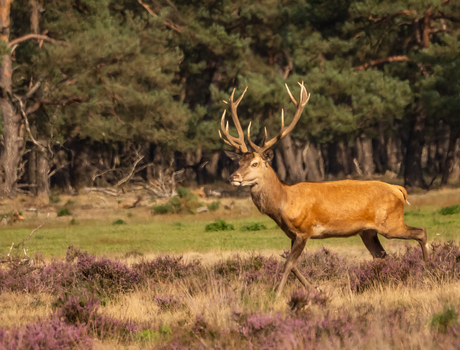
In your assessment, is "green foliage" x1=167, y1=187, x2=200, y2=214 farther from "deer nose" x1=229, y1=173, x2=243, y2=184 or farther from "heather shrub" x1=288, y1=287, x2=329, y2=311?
"heather shrub" x1=288, y1=287, x2=329, y2=311

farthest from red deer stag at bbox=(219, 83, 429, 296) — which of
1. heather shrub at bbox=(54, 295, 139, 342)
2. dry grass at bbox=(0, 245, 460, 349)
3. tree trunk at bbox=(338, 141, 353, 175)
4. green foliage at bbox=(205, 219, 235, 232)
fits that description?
tree trunk at bbox=(338, 141, 353, 175)

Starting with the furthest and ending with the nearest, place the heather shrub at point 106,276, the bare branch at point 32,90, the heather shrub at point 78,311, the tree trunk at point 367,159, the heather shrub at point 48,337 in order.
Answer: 1. the tree trunk at point 367,159
2. the bare branch at point 32,90
3. the heather shrub at point 106,276
4. the heather shrub at point 78,311
5. the heather shrub at point 48,337

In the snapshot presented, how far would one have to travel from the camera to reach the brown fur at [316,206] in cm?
903

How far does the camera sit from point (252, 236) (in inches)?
720

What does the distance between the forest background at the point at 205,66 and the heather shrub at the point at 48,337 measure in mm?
20719

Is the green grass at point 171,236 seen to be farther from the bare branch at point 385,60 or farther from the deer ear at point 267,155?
the bare branch at point 385,60

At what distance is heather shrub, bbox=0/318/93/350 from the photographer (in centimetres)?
574

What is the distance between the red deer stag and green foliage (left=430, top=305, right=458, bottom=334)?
285cm

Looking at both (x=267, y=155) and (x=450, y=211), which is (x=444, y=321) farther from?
(x=450, y=211)

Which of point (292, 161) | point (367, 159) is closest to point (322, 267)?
point (292, 161)

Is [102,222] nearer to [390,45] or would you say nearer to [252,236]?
[252,236]

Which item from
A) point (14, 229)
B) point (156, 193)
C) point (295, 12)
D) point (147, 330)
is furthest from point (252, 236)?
point (295, 12)

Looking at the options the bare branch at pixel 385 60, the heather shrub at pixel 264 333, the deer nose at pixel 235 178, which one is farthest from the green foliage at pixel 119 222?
the heather shrub at pixel 264 333

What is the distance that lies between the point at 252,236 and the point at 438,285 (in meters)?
9.95
